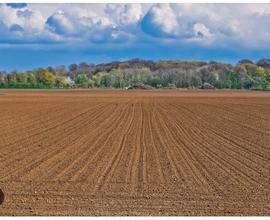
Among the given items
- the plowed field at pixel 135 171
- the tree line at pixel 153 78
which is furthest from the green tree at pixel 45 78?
the plowed field at pixel 135 171

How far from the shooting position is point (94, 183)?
10.5 meters

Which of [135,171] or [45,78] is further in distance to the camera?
[45,78]

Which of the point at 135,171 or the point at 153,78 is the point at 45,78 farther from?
the point at 135,171

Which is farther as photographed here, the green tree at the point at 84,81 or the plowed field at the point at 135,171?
the green tree at the point at 84,81

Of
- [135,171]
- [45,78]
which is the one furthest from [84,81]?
[135,171]

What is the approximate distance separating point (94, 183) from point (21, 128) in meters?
11.4

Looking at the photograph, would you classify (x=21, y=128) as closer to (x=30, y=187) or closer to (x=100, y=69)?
(x=30, y=187)

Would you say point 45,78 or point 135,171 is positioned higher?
point 135,171

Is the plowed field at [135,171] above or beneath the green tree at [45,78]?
above

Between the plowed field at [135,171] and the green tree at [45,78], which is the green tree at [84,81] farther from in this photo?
the plowed field at [135,171]

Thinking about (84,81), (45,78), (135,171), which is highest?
(135,171)

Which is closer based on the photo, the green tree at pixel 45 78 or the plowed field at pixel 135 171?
the plowed field at pixel 135 171

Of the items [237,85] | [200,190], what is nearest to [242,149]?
[200,190]

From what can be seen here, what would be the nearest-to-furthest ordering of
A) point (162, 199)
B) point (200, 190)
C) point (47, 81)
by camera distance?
1. point (162, 199)
2. point (200, 190)
3. point (47, 81)
